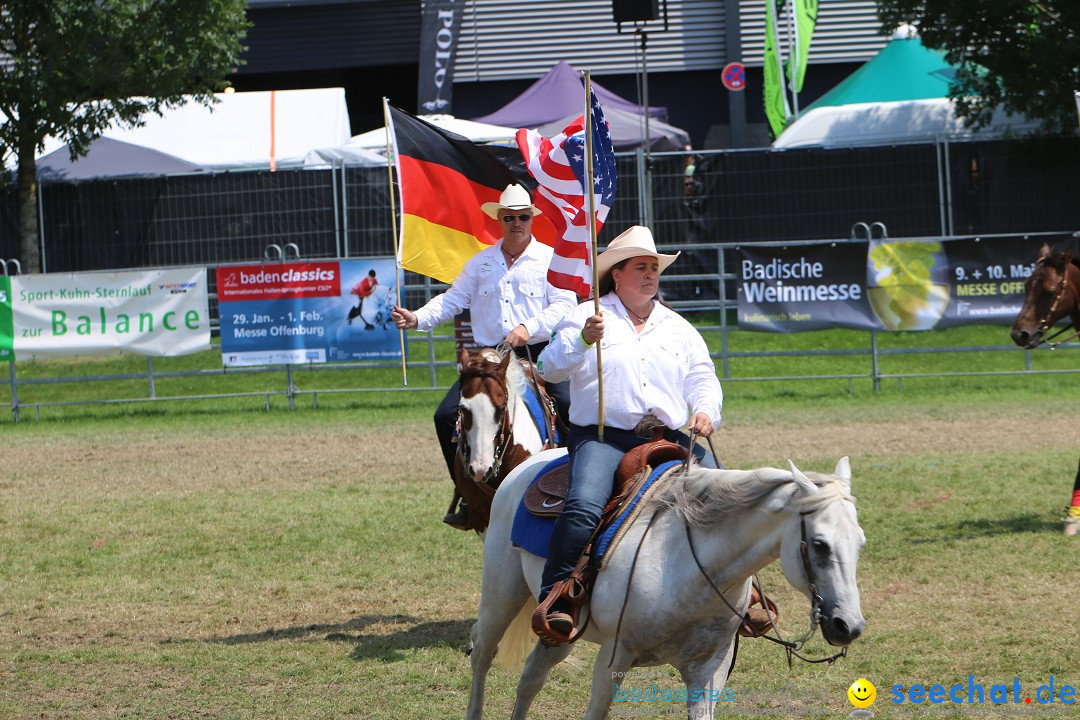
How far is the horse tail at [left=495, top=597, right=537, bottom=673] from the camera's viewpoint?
5777mm

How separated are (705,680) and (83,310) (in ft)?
45.9

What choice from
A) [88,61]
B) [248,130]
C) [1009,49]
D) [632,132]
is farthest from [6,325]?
[1009,49]

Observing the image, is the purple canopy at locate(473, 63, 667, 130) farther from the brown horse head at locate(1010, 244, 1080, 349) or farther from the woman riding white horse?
the woman riding white horse

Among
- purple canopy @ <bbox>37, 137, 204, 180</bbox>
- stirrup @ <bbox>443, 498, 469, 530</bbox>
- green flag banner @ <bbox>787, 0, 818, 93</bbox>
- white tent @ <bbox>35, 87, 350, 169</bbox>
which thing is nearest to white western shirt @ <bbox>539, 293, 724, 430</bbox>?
stirrup @ <bbox>443, 498, 469, 530</bbox>

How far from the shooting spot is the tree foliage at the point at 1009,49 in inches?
750

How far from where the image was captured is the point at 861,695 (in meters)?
5.91

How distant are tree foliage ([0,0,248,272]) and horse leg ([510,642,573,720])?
16374mm

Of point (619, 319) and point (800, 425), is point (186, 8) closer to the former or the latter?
point (800, 425)

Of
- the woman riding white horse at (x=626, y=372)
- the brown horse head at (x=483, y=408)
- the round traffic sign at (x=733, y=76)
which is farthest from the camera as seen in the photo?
the round traffic sign at (x=733, y=76)

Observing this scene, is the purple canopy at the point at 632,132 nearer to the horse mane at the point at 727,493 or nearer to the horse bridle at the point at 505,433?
the horse bridle at the point at 505,433

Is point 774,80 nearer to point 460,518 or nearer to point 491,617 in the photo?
point 460,518

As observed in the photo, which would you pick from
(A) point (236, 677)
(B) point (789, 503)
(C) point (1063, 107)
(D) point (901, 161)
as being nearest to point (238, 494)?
(A) point (236, 677)

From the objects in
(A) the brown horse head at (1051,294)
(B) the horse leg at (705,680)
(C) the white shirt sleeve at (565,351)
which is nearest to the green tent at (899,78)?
(A) the brown horse head at (1051,294)

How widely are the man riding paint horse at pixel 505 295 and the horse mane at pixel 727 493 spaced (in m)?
2.62
